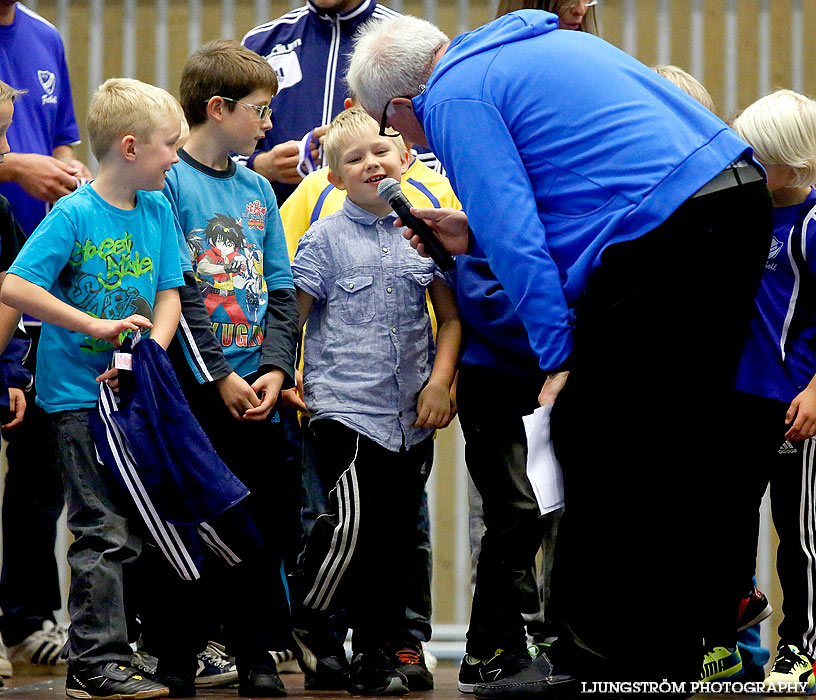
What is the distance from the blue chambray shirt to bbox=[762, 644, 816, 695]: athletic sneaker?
1013mm

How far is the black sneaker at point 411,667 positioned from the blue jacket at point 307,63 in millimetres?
1534

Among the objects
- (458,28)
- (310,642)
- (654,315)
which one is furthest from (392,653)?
(458,28)

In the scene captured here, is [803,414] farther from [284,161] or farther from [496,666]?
[284,161]

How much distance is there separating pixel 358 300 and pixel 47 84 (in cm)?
141

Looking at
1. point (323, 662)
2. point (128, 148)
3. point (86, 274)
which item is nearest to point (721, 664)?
point (323, 662)

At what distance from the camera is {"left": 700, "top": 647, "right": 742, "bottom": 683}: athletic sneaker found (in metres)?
2.81

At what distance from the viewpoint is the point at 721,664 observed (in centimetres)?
284

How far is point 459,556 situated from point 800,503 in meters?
2.17

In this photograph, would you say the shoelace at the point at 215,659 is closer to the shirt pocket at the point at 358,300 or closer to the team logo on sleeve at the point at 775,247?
the shirt pocket at the point at 358,300

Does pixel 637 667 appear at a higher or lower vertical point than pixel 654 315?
lower

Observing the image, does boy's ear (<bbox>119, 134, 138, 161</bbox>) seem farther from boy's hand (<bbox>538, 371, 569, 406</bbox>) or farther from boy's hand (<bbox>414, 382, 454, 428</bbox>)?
boy's hand (<bbox>538, 371, 569, 406</bbox>)

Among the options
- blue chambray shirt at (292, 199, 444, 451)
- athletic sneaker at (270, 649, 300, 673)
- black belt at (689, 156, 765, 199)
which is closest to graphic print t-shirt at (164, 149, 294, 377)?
blue chambray shirt at (292, 199, 444, 451)

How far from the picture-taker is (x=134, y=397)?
8.22 feet

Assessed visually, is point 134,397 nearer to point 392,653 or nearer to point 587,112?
point 392,653
